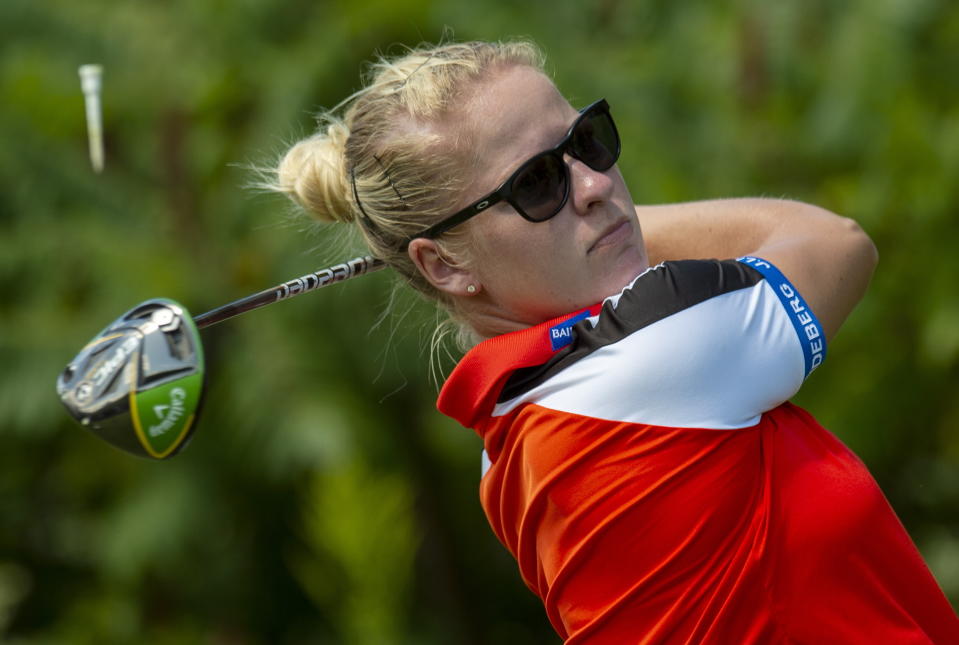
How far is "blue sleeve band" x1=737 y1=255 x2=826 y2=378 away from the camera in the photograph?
165 centimetres

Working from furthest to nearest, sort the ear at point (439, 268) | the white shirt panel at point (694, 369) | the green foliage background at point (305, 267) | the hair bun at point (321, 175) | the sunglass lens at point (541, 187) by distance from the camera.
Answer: the green foliage background at point (305, 267), the hair bun at point (321, 175), the ear at point (439, 268), the sunglass lens at point (541, 187), the white shirt panel at point (694, 369)

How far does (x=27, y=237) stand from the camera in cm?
636

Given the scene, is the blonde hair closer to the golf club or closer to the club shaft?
the club shaft

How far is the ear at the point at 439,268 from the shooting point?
6.15 feet

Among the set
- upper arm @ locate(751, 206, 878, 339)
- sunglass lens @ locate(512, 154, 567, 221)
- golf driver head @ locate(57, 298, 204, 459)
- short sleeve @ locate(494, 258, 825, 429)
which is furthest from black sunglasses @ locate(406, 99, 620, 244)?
golf driver head @ locate(57, 298, 204, 459)

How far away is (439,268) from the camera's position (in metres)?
1.91

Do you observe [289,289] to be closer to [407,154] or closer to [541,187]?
[407,154]

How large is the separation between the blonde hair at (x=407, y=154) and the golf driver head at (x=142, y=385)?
38 cm

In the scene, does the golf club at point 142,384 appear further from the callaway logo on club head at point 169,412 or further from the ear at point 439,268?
the ear at point 439,268

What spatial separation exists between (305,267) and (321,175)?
4070 mm

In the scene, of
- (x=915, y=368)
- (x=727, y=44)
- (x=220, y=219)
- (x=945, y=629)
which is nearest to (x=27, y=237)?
(x=220, y=219)

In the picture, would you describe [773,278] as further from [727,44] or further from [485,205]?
[727,44]

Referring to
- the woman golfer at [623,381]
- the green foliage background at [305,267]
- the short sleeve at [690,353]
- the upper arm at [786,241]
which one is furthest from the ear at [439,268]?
the green foliage background at [305,267]

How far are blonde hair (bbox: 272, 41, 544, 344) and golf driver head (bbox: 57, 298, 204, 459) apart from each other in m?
0.38
